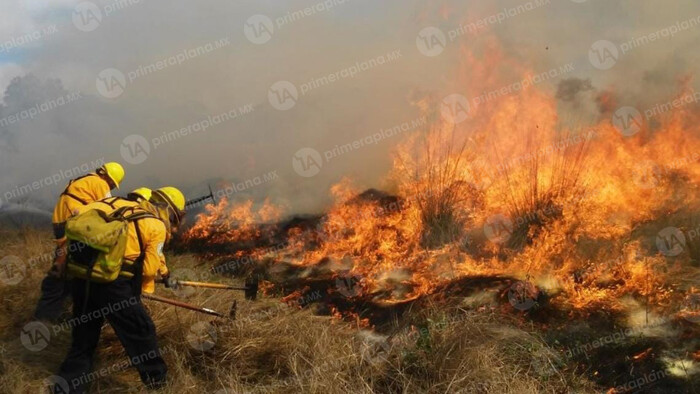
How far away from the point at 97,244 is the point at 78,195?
7.69 feet

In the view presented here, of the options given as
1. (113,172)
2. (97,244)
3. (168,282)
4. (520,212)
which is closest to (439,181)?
(520,212)

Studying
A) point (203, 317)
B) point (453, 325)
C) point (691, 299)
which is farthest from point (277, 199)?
point (691, 299)

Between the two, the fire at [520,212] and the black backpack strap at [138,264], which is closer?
the black backpack strap at [138,264]

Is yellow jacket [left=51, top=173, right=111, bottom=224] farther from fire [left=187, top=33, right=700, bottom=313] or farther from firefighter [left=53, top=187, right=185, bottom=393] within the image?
fire [left=187, top=33, right=700, bottom=313]

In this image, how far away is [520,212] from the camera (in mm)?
8594

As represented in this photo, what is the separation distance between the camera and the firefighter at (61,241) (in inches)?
245

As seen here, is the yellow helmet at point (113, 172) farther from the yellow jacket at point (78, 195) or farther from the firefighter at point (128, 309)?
the firefighter at point (128, 309)

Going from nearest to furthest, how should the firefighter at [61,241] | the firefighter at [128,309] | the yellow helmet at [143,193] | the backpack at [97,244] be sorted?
the backpack at [97,244], the firefighter at [128,309], the yellow helmet at [143,193], the firefighter at [61,241]

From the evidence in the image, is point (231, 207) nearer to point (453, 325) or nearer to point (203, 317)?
point (203, 317)

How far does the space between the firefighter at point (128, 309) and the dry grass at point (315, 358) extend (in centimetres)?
38

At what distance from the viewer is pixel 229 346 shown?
5477 millimetres

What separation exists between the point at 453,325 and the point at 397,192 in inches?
215

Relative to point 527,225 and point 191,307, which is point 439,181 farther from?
point 191,307

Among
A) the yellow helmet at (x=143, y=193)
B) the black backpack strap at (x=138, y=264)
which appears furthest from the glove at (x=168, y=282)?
the yellow helmet at (x=143, y=193)
